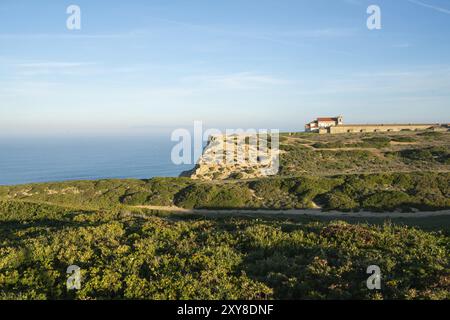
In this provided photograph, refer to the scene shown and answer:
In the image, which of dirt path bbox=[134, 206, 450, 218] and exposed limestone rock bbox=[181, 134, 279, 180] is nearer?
dirt path bbox=[134, 206, 450, 218]

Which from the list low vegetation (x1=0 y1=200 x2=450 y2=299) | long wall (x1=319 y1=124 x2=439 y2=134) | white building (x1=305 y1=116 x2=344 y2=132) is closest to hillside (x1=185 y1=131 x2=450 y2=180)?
long wall (x1=319 y1=124 x2=439 y2=134)

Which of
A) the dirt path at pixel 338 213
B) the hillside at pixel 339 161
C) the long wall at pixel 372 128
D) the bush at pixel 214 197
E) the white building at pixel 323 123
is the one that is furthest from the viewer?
the white building at pixel 323 123

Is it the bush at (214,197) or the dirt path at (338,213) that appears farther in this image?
the bush at (214,197)

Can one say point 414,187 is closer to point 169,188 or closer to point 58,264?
point 169,188

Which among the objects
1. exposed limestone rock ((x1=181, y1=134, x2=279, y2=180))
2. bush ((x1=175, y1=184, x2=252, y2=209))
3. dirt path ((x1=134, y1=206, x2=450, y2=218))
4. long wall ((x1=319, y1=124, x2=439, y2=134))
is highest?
long wall ((x1=319, y1=124, x2=439, y2=134))

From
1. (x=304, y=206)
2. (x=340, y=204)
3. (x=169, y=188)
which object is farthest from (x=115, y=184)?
(x=340, y=204)

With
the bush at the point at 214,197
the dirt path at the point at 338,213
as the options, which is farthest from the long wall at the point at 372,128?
the dirt path at the point at 338,213

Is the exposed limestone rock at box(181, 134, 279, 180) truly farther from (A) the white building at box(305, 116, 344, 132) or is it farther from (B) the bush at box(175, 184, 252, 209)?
(A) the white building at box(305, 116, 344, 132)

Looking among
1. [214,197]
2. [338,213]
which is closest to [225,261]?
[338,213]

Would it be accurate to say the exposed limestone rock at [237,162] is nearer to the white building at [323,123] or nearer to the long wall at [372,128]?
the long wall at [372,128]

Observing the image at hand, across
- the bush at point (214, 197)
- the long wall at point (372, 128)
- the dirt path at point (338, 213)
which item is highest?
the long wall at point (372, 128)

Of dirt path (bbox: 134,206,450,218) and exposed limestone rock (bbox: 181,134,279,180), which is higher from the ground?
exposed limestone rock (bbox: 181,134,279,180)
